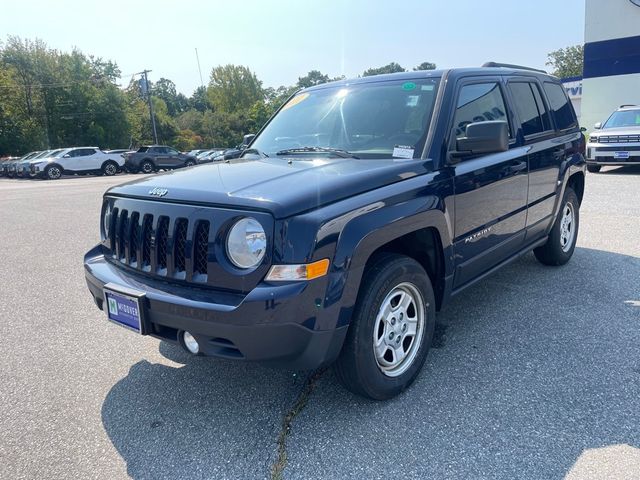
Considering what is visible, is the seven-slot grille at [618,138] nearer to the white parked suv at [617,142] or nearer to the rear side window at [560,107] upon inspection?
the white parked suv at [617,142]

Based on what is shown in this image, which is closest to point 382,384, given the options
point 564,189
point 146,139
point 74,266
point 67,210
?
point 564,189

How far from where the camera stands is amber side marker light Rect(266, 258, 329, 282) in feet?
7.44

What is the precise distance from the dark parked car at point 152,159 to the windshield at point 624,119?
2155 centimetres

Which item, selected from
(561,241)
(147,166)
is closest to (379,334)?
(561,241)

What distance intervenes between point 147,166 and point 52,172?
18.1 ft

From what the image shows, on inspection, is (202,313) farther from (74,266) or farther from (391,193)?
(74,266)

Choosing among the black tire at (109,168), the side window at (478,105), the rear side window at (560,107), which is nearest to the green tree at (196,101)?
the black tire at (109,168)

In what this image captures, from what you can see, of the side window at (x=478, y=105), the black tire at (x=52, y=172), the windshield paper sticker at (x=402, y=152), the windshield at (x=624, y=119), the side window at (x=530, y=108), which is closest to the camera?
the windshield paper sticker at (x=402, y=152)

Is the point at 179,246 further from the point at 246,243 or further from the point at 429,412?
the point at 429,412

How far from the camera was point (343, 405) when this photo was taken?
9.25 feet

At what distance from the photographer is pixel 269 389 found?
9.91ft

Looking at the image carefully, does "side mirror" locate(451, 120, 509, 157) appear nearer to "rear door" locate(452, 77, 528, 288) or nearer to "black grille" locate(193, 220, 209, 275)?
"rear door" locate(452, 77, 528, 288)

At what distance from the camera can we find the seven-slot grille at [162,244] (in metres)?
2.45

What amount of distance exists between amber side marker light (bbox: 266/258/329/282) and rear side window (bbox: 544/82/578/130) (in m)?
3.60
